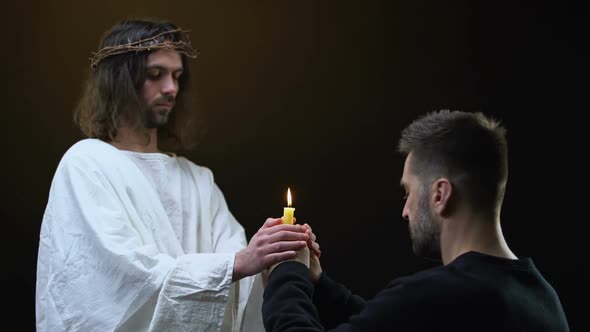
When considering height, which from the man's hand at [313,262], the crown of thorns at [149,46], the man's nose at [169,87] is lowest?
the man's hand at [313,262]

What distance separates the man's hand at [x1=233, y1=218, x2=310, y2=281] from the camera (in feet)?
7.20

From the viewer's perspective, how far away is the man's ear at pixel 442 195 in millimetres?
1835

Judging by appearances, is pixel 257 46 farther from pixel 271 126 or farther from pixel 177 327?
pixel 177 327

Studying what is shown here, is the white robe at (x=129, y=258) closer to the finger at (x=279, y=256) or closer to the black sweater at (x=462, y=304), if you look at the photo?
the finger at (x=279, y=256)

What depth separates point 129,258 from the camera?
235cm

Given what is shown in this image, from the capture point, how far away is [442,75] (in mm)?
3467

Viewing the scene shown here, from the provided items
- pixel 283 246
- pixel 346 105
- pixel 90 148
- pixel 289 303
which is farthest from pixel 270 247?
pixel 346 105

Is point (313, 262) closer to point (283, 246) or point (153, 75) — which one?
point (283, 246)

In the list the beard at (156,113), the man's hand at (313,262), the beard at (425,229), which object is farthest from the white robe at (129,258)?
the beard at (425,229)

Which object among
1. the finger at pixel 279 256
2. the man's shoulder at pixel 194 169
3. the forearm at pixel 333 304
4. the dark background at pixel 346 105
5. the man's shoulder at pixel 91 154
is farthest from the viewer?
the dark background at pixel 346 105

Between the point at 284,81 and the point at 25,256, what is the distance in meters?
1.26

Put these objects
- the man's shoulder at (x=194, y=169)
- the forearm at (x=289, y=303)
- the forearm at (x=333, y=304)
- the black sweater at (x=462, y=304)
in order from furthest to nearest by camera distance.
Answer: the man's shoulder at (x=194, y=169) → the forearm at (x=333, y=304) → the forearm at (x=289, y=303) → the black sweater at (x=462, y=304)

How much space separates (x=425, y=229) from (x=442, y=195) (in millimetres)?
101

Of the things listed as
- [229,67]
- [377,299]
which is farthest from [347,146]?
[377,299]
